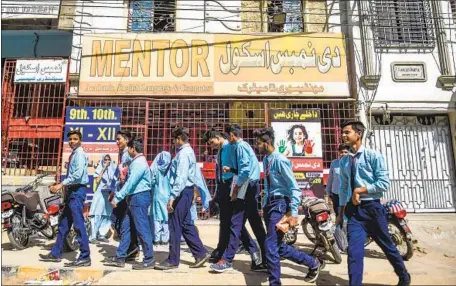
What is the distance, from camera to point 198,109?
9.64m

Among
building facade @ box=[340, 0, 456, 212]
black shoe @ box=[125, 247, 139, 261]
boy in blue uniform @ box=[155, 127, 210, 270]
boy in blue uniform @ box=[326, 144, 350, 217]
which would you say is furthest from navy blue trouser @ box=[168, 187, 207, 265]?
building facade @ box=[340, 0, 456, 212]

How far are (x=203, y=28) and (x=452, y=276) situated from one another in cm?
806

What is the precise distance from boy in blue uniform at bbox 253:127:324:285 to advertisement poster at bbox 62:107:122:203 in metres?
5.56

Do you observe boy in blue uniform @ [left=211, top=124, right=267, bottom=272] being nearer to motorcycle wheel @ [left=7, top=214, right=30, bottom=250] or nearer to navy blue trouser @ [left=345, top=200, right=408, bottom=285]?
navy blue trouser @ [left=345, top=200, right=408, bottom=285]

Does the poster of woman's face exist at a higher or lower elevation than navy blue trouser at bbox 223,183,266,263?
higher

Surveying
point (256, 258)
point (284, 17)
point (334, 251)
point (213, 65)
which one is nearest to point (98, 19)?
point (213, 65)

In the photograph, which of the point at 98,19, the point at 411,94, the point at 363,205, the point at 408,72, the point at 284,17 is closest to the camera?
the point at 363,205

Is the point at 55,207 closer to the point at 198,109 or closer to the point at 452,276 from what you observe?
the point at 198,109

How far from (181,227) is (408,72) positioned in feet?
25.6

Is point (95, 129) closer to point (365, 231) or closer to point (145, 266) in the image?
point (145, 266)

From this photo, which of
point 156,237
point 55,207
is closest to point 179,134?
point 156,237

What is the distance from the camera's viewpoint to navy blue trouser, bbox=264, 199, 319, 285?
12.8ft

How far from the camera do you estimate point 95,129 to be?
359 inches

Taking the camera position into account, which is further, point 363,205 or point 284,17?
point 284,17
